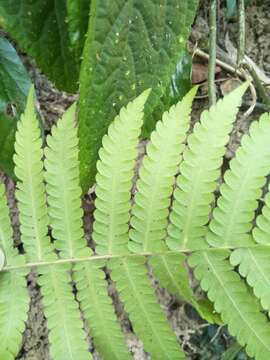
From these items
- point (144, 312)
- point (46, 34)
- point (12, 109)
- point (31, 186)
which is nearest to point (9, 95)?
point (12, 109)

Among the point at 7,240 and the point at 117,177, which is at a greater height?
the point at 117,177

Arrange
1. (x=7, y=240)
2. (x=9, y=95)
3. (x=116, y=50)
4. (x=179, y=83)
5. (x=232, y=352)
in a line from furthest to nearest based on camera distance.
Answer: (x=232, y=352) < (x=179, y=83) < (x=9, y=95) < (x=7, y=240) < (x=116, y=50)

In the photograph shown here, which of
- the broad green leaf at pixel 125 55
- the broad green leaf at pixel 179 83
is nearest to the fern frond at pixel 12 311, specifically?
the broad green leaf at pixel 125 55

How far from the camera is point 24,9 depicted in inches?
42.7

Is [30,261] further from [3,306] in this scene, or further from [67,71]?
[67,71]

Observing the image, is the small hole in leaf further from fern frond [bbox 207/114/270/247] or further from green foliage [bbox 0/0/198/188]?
fern frond [bbox 207/114/270/247]

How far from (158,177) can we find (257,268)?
0.22m

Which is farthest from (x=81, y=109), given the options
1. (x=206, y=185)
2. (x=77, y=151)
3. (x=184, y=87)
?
(x=184, y=87)

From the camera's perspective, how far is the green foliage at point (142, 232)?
926mm

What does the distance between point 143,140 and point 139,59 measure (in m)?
0.74

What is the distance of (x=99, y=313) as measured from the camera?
3.28 feet

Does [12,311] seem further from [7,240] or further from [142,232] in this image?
[142,232]

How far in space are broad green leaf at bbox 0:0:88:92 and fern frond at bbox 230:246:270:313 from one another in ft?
1.56

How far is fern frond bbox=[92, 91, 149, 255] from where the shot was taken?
0.92 m
